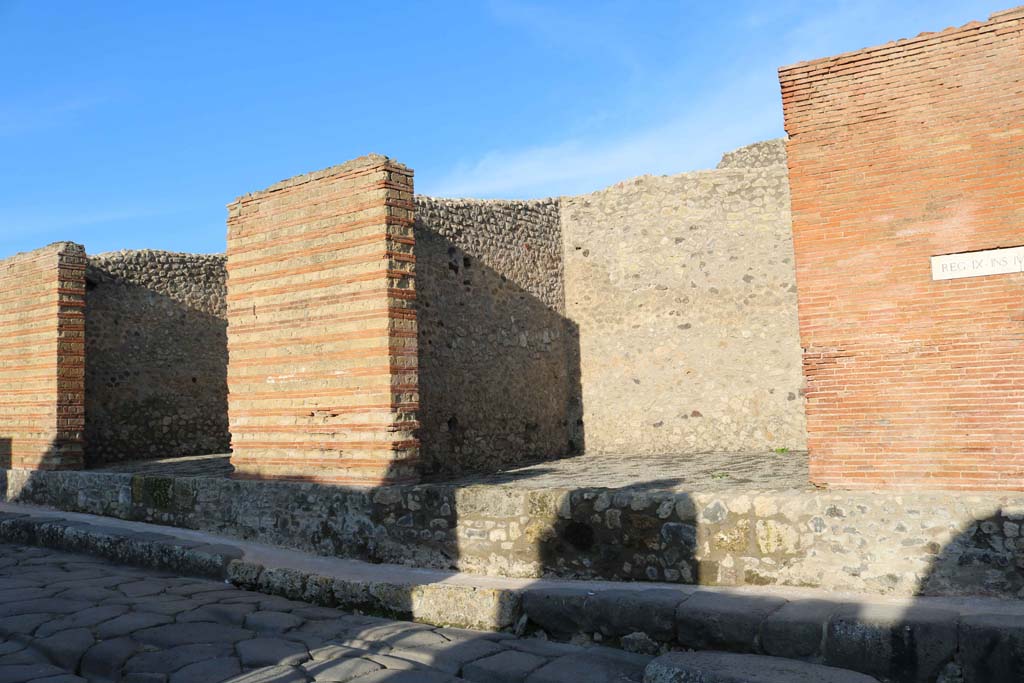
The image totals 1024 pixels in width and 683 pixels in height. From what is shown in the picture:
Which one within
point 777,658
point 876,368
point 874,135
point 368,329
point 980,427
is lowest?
point 777,658

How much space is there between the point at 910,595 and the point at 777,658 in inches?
37.3

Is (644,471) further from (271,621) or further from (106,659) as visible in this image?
(106,659)

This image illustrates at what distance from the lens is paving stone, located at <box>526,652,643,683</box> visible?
3.79 metres

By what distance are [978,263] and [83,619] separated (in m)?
5.53

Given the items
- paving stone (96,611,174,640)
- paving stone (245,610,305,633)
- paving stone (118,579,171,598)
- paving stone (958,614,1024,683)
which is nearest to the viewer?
paving stone (958,614,1024,683)

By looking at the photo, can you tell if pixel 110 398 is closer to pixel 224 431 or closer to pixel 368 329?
pixel 224 431

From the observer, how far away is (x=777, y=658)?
12.1 feet

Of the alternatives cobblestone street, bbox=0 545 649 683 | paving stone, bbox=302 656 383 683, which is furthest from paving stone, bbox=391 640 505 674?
paving stone, bbox=302 656 383 683

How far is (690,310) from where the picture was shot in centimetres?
895

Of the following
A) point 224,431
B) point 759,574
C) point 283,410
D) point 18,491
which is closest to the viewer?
point 759,574

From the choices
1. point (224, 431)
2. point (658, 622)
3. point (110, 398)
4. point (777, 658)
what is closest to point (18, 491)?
point (110, 398)

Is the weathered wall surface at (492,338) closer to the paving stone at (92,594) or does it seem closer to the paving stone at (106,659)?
the paving stone at (92,594)

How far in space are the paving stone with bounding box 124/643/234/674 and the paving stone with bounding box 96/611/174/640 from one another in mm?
444

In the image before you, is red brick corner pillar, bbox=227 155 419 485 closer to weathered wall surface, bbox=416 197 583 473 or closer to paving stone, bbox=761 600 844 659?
weathered wall surface, bbox=416 197 583 473
